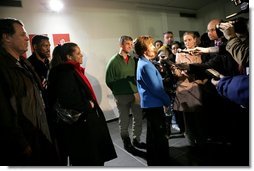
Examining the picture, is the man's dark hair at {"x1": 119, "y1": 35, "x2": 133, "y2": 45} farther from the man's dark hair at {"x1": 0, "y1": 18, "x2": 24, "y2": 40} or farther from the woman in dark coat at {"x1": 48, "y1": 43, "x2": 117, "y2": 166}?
the man's dark hair at {"x1": 0, "y1": 18, "x2": 24, "y2": 40}

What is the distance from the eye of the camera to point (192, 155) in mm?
1121

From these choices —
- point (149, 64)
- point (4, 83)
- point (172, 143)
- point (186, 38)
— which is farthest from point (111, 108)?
point (4, 83)

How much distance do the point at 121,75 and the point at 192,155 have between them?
0.82m

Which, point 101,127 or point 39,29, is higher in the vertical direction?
point 39,29

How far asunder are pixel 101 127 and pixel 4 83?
18.4 inches

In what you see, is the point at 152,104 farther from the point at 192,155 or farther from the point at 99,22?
the point at 99,22

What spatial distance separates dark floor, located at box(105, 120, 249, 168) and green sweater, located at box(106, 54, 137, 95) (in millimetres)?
489

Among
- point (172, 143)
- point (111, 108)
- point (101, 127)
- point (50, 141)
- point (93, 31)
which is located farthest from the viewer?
point (111, 108)

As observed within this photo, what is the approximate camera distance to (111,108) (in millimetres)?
1801

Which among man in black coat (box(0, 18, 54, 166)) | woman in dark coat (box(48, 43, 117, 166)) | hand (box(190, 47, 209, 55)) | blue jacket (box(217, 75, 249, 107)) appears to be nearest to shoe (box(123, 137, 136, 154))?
woman in dark coat (box(48, 43, 117, 166))

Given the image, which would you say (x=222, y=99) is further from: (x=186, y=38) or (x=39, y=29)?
(x=39, y=29)

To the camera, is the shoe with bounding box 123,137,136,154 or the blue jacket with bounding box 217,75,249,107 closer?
the blue jacket with bounding box 217,75,249,107

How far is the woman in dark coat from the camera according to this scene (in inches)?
32.7

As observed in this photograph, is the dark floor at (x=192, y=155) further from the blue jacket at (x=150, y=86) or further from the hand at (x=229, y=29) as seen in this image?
the hand at (x=229, y=29)
